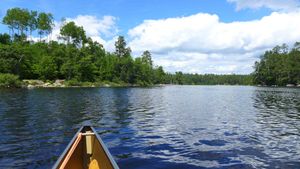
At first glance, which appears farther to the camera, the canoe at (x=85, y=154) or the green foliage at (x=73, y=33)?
the green foliage at (x=73, y=33)

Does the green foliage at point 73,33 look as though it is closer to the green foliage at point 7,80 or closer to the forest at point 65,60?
the forest at point 65,60

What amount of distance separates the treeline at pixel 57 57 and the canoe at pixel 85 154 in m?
102

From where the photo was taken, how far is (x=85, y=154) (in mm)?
10789

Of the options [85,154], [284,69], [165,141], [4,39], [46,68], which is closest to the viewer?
[85,154]

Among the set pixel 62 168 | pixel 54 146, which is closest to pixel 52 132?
pixel 54 146

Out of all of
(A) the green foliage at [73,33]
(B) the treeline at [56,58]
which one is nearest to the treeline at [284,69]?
(B) the treeline at [56,58]

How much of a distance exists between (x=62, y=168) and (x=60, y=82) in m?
114

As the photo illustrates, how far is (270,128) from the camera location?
24.5 m

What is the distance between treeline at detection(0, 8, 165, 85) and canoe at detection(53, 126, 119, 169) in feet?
333

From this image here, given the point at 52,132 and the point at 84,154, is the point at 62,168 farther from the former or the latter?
the point at 52,132

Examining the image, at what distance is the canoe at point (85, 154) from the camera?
931 cm

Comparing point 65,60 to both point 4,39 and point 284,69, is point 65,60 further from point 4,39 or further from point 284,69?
point 284,69

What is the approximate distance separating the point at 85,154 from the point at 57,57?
121 meters

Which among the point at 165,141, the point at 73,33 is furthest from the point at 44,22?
the point at 165,141
